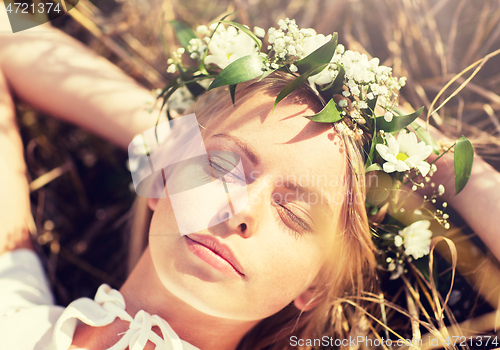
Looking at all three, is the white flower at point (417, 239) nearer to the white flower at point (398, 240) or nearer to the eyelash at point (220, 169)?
the white flower at point (398, 240)

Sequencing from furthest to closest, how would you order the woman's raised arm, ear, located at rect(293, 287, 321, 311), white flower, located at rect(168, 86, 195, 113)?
1. the woman's raised arm
2. white flower, located at rect(168, 86, 195, 113)
3. ear, located at rect(293, 287, 321, 311)

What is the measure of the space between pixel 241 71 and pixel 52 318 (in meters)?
1.26

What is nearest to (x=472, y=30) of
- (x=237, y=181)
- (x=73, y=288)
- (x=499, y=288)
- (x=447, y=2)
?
(x=447, y=2)

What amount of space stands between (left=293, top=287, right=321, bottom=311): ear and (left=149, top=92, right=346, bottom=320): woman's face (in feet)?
0.87

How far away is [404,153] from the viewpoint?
3.96 ft

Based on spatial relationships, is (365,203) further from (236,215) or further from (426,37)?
(426,37)

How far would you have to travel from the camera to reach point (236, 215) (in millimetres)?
1086

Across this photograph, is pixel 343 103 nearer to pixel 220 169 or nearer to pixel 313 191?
pixel 313 191

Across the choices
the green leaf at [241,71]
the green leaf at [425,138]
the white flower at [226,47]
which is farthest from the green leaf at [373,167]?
the white flower at [226,47]

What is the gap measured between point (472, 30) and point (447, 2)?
0.78 feet

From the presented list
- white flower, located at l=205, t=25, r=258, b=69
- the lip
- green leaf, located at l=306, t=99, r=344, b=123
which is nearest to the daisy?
green leaf, located at l=306, t=99, r=344, b=123

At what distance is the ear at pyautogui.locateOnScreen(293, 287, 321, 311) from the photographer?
1431 mm

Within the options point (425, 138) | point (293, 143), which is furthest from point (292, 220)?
point (425, 138)

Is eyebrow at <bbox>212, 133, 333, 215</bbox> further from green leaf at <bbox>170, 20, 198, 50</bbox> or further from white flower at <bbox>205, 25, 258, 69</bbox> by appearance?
green leaf at <bbox>170, 20, 198, 50</bbox>
